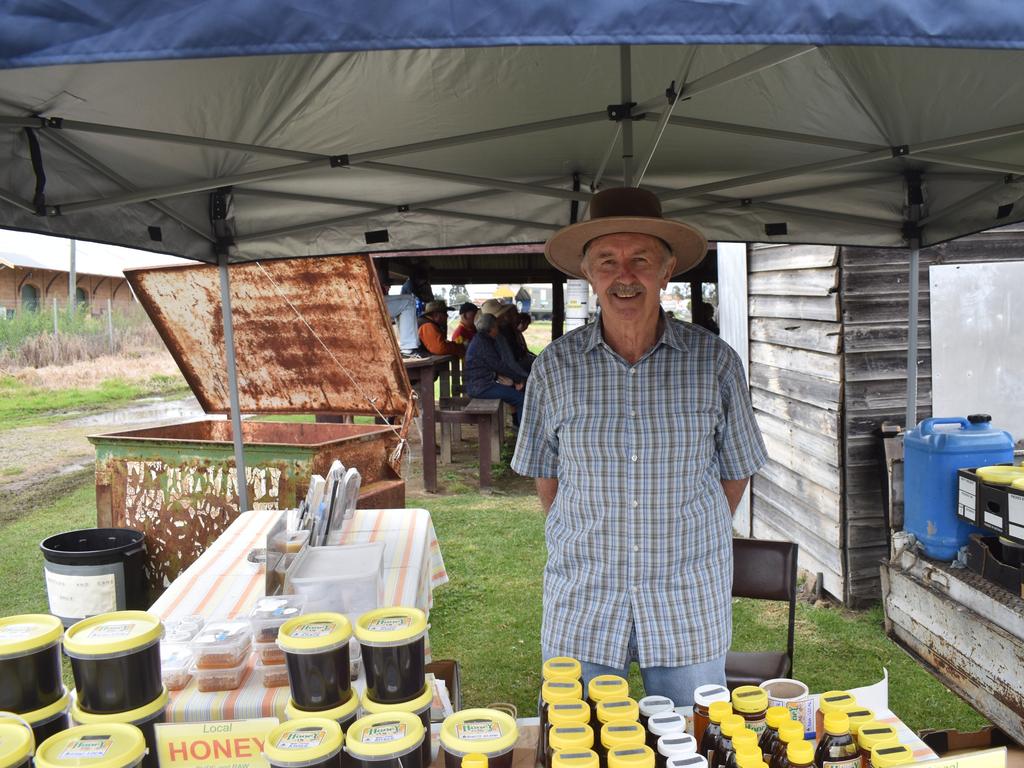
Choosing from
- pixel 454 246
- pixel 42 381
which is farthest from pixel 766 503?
pixel 42 381

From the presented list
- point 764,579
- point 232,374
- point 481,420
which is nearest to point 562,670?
point 764,579

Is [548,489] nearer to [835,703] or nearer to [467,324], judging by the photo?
[835,703]

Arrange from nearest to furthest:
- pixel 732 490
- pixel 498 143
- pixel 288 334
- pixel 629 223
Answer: pixel 629 223
pixel 732 490
pixel 498 143
pixel 288 334

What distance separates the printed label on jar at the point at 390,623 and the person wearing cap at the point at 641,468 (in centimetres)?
83

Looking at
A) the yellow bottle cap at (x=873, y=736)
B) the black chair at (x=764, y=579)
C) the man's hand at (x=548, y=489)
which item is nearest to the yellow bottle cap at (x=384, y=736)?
the yellow bottle cap at (x=873, y=736)

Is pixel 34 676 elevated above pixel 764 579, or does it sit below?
above

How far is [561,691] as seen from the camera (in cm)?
143

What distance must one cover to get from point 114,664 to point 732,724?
111 centimetres

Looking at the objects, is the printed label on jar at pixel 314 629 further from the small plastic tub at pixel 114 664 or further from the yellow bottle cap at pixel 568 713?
the yellow bottle cap at pixel 568 713

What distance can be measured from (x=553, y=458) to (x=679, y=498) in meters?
0.48

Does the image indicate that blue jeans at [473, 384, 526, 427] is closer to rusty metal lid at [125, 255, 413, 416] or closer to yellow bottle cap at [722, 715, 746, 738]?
rusty metal lid at [125, 255, 413, 416]

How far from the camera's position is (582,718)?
1.33m

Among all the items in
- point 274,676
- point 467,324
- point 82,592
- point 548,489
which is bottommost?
point 82,592

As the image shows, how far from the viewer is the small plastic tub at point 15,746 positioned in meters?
1.07
